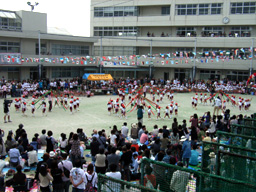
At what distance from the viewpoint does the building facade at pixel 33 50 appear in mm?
29594

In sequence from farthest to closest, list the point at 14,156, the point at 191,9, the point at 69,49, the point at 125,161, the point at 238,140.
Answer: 1. the point at 191,9
2. the point at 69,49
3. the point at 14,156
4. the point at 125,161
5. the point at 238,140

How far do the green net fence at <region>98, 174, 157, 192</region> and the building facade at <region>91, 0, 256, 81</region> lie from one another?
31.6 metres

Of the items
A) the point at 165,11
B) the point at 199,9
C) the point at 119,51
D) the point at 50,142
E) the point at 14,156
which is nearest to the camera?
the point at 14,156

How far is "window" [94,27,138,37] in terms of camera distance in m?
42.5

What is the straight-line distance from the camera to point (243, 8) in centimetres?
3706

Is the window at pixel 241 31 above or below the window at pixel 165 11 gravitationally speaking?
below

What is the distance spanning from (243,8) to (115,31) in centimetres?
1735

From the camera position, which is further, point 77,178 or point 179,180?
point 77,178

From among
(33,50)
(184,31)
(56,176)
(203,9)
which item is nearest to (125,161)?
(56,176)

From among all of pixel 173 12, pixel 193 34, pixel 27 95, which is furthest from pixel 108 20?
pixel 27 95

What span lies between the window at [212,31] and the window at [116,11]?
997 centimetres

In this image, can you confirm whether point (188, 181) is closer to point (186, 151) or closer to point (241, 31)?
point (186, 151)

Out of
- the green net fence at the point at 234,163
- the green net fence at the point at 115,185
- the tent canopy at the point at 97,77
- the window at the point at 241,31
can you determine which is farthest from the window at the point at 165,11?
the green net fence at the point at 115,185

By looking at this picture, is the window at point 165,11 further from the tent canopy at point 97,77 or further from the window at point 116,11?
the tent canopy at point 97,77
